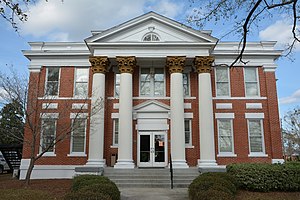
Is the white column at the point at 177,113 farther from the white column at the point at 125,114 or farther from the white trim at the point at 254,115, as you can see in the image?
the white trim at the point at 254,115

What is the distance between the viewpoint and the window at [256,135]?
63.1ft

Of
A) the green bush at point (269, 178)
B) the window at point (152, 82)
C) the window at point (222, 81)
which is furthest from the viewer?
the window at point (222, 81)

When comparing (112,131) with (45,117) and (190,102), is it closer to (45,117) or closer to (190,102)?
(45,117)

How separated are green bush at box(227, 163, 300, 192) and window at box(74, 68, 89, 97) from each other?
11942 millimetres

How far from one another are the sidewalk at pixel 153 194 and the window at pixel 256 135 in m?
7.60

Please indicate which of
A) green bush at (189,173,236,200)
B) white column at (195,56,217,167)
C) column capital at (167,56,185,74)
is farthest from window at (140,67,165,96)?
green bush at (189,173,236,200)

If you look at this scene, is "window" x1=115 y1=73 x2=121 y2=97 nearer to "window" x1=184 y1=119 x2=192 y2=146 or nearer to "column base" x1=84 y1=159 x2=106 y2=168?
"column base" x1=84 y1=159 x2=106 y2=168

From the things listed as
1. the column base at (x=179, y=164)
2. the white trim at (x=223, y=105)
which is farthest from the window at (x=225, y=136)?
the column base at (x=179, y=164)

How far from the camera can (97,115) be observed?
17984 mm

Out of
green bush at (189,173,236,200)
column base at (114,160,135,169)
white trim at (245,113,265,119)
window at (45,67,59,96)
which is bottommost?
green bush at (189,173,236,200)

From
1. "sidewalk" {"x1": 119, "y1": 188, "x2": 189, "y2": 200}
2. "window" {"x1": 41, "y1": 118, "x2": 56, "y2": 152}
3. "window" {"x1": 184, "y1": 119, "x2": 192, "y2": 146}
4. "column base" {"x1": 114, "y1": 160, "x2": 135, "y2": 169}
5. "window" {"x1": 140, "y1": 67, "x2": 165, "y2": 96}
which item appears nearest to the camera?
"sidewalk" {"x1": 119, "y1": 188, "x2": 189, "y2": 200}

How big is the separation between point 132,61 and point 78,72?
4.48 m

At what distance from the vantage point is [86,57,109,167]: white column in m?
17.4

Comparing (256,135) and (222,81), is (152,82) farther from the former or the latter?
(256,135)
